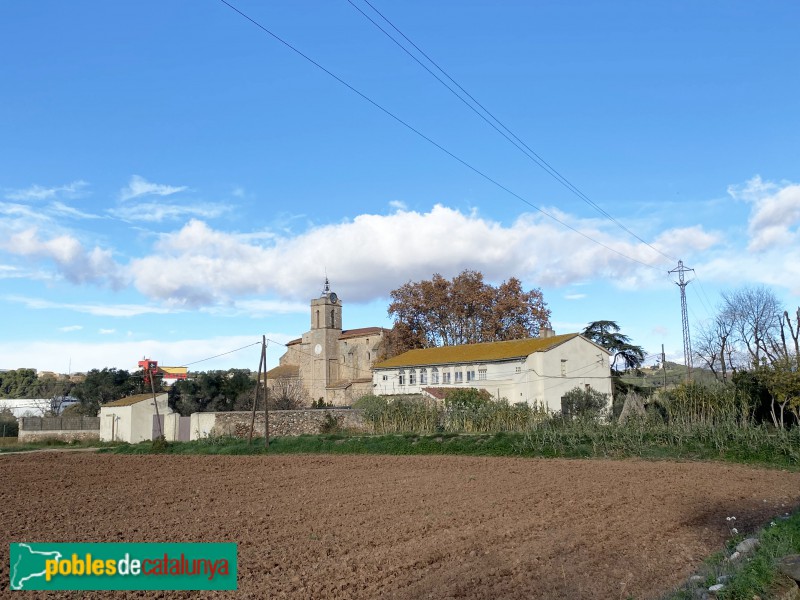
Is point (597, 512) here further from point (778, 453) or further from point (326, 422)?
point (326, 422)

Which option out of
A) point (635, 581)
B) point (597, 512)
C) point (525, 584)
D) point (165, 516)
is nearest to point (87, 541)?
point (165, 516)

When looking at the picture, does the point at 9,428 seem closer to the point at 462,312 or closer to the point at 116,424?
the point at 116,424

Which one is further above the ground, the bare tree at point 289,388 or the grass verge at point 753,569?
the bare tree at point 289,388

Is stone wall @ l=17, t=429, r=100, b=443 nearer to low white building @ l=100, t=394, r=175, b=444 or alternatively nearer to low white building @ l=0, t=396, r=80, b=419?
low white building @ l=100, t=394, r=175, b=444

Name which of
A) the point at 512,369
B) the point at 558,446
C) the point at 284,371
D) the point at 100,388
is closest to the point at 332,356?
the point at 284,371

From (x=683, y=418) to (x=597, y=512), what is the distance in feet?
54.5

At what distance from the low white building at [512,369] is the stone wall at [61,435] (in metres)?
21.8

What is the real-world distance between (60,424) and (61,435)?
3.24ft

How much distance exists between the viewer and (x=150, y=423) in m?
46.8

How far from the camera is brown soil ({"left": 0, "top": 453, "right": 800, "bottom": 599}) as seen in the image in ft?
27.7

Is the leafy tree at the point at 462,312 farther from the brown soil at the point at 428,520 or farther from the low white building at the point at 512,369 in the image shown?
the brown soil at the point at 428,520

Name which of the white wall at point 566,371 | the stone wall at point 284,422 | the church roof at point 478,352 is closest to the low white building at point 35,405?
the church roof at point 478,352

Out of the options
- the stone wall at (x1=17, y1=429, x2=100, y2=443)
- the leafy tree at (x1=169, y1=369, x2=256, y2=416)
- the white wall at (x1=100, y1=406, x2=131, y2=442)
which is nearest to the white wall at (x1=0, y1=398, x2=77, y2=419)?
the leafy tree at (x1=169, y1=369, x2=256, y2=416)

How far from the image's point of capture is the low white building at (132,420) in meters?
45.8
